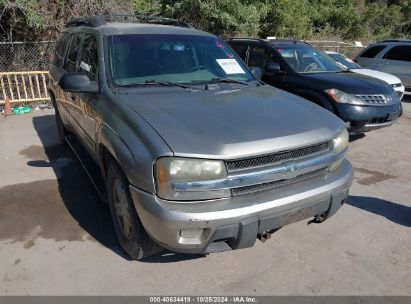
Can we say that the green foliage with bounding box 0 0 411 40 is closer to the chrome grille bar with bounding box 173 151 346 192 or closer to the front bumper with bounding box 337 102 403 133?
the front bumper with bounding box 337 102 403 133

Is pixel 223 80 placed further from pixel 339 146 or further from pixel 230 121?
pixel 339 146

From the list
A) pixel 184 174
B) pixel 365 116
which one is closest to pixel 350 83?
pixel 365 116

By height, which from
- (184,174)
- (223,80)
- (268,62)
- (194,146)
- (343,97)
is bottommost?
(343,97)

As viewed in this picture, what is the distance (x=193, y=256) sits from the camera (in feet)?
10.5

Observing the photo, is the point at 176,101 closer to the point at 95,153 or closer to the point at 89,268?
the point at 95,153

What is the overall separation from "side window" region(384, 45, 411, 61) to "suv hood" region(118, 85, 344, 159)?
9.25 meters

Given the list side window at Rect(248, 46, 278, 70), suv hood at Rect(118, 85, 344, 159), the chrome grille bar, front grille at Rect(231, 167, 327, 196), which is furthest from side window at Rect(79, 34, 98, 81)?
side window at Rect(248, 46, 278, 70)

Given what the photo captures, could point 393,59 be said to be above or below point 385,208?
above

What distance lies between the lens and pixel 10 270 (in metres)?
3.03

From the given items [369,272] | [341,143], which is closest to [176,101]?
[341,143]

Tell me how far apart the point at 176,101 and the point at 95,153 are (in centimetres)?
106

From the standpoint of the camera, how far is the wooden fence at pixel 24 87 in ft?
29.6

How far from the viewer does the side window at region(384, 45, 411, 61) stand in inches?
430

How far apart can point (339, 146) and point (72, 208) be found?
285cm
